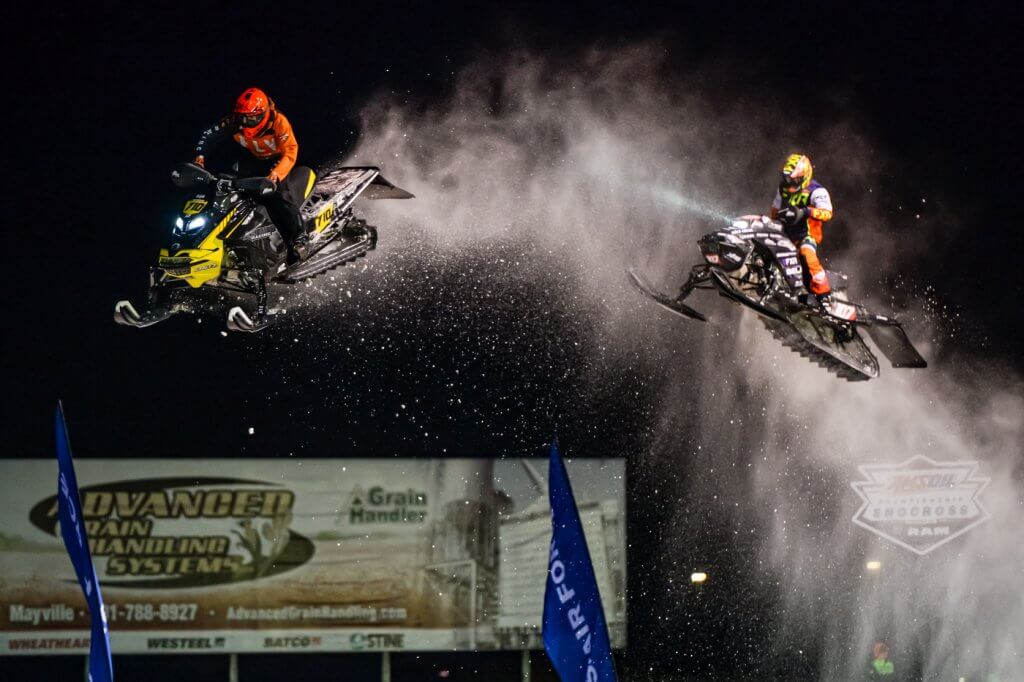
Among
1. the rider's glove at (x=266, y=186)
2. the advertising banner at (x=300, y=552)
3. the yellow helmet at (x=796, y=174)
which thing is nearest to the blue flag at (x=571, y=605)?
the rider's glove at (x=266, y=186)

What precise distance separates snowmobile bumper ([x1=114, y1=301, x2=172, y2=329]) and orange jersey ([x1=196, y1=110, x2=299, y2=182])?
1569mm

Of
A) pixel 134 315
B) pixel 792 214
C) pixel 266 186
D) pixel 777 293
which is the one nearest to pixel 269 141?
pixel 266 186

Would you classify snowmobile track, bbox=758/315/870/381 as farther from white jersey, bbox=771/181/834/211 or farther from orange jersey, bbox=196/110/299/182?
orange jersey, bbox=196/110/299/182

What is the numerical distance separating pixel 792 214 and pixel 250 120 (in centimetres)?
601

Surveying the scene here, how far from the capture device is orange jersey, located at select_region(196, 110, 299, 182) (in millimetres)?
13742

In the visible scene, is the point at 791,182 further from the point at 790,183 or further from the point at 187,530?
the point at 187,530

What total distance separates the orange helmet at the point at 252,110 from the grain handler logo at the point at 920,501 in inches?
462

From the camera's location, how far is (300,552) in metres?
18.5

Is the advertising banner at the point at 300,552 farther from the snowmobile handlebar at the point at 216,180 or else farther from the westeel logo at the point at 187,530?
the snowmobile handlebar at the point at 216,180

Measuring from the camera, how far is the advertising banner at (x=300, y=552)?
18203mm

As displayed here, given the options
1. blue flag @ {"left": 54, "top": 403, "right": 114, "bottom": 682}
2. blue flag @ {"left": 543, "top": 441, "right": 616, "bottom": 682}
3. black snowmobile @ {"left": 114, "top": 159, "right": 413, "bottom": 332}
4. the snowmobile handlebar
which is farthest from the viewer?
black snowmobile @ {"left": 114, "top": 159, "right": 413, "bottom": 332}

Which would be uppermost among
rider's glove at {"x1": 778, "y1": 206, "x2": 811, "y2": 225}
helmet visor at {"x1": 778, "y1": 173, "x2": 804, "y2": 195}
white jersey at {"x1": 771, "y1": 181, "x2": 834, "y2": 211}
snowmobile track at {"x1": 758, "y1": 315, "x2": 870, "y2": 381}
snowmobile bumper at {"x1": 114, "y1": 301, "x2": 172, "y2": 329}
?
helmet visor at {"x1": 778, "y1": 173, "x2": 804, "y2": 195}

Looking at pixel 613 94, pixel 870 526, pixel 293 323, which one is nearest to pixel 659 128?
pixel 613 94

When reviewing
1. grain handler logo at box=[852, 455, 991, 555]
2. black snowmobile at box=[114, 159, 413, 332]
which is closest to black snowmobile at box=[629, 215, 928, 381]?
black snowmobile at box=[114, 159, 413, 332]
